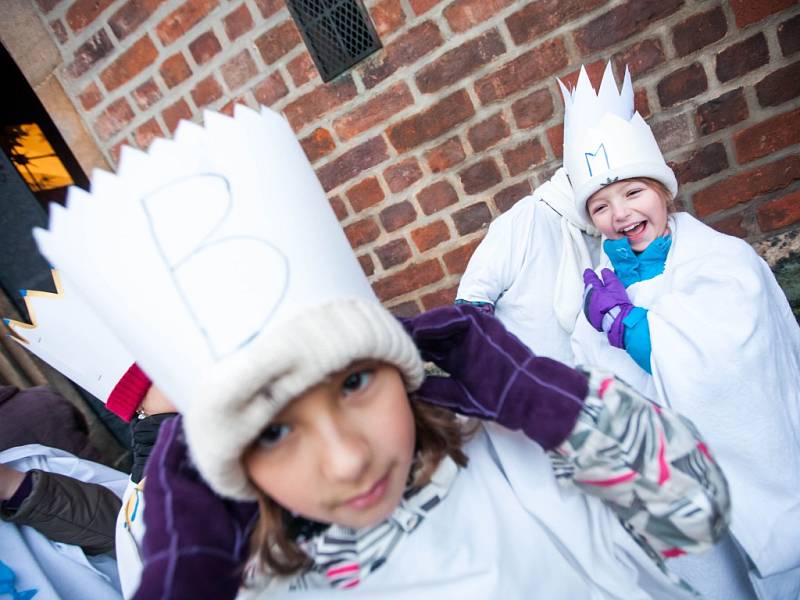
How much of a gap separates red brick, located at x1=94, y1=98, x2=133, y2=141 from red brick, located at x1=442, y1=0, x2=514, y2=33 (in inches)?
47.9

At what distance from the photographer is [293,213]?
0.61 meters

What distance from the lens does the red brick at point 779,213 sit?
4.62 feet

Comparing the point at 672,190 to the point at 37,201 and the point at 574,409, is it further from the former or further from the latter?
the point at 37,201

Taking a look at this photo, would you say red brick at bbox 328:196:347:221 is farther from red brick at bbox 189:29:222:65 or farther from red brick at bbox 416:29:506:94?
red brick at bbox 189:29:222:65

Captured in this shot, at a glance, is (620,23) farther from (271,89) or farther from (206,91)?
(206,91)

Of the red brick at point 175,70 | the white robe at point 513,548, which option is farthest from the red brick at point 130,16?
the white robe at point 513,548

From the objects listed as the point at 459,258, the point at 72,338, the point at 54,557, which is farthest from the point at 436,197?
the point at 54,557

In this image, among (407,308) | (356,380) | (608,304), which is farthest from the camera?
(407,308)

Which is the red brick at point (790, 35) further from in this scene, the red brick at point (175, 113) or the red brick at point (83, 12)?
the red brick at point (83, 12)

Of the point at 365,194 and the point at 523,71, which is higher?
the point at 523,71

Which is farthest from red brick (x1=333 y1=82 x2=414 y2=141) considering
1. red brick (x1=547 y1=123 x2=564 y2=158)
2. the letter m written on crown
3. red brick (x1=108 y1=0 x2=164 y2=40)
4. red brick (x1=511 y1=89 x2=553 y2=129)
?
red brick (x1=108 y1=0 x2=164 y2=40)

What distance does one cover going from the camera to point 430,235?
167 cm

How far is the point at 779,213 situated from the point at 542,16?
97 cm

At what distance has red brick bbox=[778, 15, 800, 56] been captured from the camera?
1226mm
